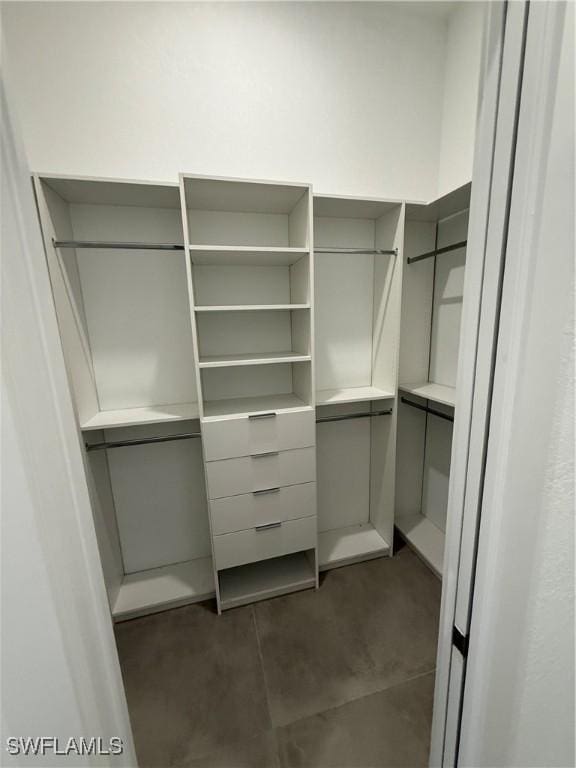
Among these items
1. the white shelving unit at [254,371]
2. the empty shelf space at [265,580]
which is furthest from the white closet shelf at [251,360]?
the empty shelf space at [265,580]

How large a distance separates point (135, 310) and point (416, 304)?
1.73 m

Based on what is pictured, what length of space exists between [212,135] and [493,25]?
59.1 inches

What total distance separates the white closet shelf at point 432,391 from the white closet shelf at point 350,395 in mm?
159

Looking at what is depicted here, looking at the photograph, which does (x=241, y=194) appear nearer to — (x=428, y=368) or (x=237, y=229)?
(x=237, y=229)

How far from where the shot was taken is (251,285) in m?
1.76

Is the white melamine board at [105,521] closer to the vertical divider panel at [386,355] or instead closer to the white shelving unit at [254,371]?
the white shelving unit at [254,371]

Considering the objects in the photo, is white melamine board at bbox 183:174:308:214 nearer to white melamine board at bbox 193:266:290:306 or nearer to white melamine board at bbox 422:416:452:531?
white melamine board at bbox 193:266:290:306

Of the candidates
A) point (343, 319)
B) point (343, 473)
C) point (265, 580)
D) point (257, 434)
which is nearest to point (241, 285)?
point (343, 319)

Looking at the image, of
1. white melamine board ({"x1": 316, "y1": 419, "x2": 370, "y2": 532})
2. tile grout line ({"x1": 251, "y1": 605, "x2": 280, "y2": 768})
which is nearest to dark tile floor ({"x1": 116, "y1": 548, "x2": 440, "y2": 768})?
tile grout line ({"x1": 251, "y1": 605, "x2": 280, "y2": 768})

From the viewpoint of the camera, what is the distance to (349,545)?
207 cm

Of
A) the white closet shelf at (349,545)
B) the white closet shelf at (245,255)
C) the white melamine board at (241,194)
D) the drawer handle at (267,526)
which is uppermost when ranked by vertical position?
the white melamine board at (241,194)

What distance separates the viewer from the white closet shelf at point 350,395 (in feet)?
5.78

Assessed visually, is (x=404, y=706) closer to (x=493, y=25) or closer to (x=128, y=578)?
(x=128, y=578)

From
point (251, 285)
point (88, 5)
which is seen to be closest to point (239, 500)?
point (251, 285)
